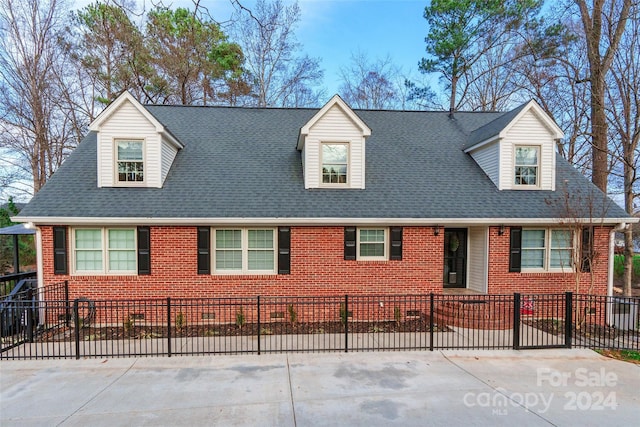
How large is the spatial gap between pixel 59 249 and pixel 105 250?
1.11m

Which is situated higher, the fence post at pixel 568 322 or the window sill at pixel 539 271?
the window sill at pixel 539 271

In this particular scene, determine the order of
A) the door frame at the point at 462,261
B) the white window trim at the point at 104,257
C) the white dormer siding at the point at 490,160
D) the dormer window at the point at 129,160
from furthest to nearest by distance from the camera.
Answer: the door frame at the point at 462,261 < the white dormer siding at the point at 490,160 < the dormer window at the point at 129,160 < the white window trim at the point at 104,257

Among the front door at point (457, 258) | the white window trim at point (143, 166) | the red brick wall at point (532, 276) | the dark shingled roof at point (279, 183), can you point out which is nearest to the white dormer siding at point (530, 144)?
the dark shingled roof at point (279, 183)

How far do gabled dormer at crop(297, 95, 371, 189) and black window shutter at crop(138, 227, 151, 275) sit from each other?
185 inches

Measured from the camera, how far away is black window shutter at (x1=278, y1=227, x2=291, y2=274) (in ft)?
28.9

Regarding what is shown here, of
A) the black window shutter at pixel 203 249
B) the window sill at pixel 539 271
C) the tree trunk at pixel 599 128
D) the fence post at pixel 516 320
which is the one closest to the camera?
the fence post at pixel 516 320

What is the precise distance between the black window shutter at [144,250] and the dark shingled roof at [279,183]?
0.53 meters

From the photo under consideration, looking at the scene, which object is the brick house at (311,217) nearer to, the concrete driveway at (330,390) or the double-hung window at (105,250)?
the double-hung window at (105,250)

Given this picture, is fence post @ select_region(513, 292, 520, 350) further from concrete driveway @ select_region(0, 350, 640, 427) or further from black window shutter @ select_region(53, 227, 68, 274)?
black window shutter @ select_region(53, 227, 68, 274)

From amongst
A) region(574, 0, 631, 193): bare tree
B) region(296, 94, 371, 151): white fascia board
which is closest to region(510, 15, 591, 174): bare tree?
region(574, 0, 631, 193): bare tree

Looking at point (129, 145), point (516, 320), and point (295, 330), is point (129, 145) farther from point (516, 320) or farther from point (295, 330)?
point (516, 320)

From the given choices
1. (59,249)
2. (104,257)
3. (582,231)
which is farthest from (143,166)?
(582,231)

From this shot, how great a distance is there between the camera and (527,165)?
10.2 m

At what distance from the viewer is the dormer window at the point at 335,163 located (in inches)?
388
